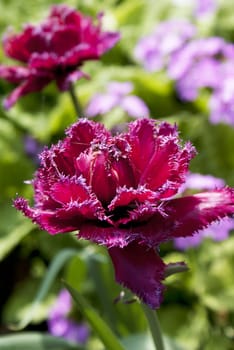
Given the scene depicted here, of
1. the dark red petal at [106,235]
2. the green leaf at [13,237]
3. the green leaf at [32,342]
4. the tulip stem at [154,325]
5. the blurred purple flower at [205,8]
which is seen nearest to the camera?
the dark red petal at [106,235]

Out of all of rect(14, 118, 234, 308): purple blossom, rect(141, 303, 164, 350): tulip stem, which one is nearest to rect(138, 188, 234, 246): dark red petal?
rect(14, 118, 234, 308): purple blossom

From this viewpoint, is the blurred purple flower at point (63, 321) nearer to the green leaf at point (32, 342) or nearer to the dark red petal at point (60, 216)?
the green leaf at point (32, 342)

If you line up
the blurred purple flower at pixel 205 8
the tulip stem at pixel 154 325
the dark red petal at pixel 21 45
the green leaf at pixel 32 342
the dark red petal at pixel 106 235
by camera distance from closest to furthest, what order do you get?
the dark red petal at pixel 106 235 < the tulip stem at pixel 154 325 < the green leaf at pixel 32 342 < the dark red petal at pixel 21 45 < the blurred purple flower at pixel 205 8

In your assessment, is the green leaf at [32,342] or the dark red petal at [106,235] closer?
the dark red petal at [106,235]

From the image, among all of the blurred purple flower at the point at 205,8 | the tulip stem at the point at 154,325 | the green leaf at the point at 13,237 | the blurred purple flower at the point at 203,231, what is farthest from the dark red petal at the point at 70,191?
the blurred purple flower at the point at 205,8

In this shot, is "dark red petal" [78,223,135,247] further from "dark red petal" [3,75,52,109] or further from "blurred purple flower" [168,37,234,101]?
"blurred purple flower" [168,37,234,101]

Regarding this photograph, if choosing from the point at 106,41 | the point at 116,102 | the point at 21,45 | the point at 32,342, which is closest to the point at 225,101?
the point at 116,102

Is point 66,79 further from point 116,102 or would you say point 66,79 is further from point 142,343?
point 116,102
